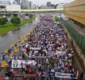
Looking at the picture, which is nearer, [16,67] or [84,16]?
[16,67]

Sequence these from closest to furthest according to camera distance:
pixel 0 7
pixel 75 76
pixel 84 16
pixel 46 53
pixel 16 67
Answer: pixel 75 76 < pixel 16 67 < pixel 46 53 < pixel 84 16 < pixel 0 7

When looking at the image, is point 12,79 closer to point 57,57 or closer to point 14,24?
point 57,57

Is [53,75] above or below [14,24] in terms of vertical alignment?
above

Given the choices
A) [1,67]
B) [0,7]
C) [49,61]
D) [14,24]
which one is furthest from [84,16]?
[0,7]

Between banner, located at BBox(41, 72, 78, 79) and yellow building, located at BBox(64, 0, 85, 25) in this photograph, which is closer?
banner, located at BBox(41, 72, 78, 79)

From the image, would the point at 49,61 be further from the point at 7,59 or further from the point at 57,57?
the point at 7,59

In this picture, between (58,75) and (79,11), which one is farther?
(79,11)

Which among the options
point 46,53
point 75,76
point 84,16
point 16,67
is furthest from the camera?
point 84,16

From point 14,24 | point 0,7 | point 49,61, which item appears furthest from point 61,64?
point 0,7

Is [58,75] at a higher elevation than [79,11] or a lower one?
higher

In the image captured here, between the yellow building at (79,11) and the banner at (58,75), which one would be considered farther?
the yellow building at (79,11)
